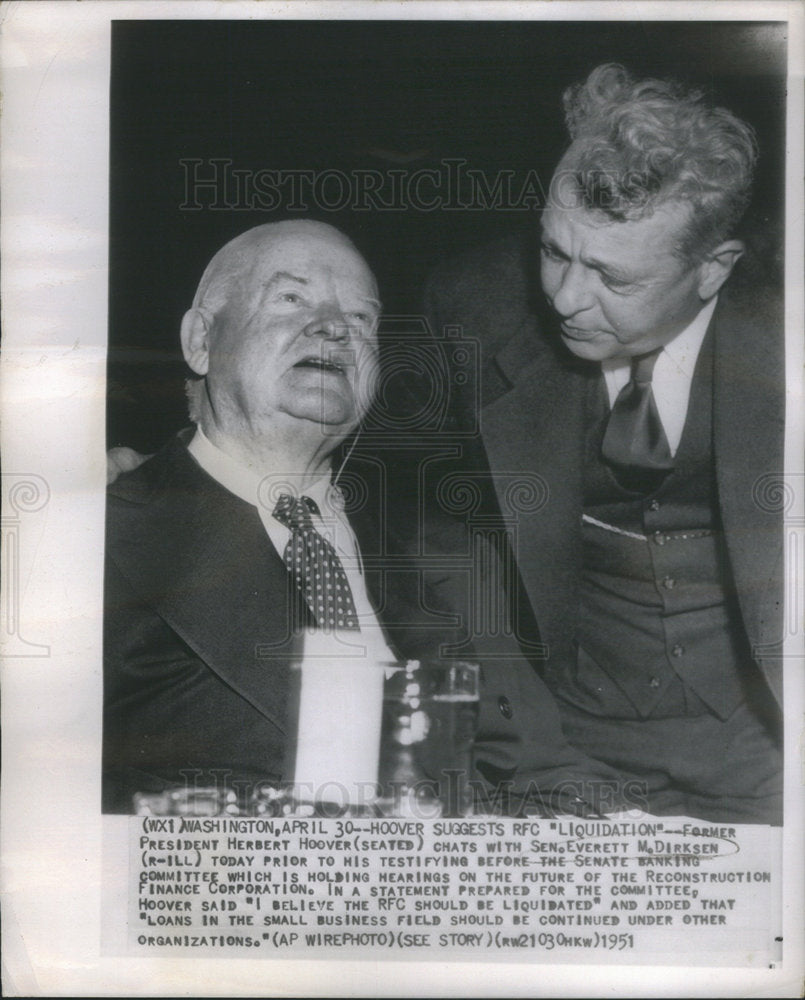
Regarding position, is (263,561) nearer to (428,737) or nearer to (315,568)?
(315,568)

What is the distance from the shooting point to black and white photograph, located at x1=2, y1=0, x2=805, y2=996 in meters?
1.27

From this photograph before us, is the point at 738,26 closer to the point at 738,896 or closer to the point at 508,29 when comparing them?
the point at 508,29

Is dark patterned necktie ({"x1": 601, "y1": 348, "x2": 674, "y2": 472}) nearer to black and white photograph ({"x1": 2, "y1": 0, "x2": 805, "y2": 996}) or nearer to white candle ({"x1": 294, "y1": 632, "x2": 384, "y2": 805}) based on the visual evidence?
black and white photograph ({"x1": 2, "y1": 0, "x2": 805, "y2": 996})

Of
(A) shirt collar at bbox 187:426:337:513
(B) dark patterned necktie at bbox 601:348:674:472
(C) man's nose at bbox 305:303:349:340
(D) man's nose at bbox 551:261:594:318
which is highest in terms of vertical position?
(D) man's nose at bbox 551:261:594:318

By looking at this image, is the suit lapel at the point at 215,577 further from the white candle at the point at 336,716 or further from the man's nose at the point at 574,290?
the man's nose at the point at 574,290

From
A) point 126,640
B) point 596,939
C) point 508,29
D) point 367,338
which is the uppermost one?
point 508,29

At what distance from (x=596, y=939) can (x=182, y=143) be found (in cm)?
117

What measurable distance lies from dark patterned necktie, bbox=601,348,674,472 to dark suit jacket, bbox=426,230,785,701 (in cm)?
5

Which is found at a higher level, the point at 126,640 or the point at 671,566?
the point at 671,566

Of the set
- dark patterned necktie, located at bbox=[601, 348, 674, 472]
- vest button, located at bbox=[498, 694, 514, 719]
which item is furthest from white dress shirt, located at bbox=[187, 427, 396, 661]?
dark patterned necktie, located at bbox=[601, 348, 674, 472]

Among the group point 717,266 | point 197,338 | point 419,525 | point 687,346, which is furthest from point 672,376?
point 197,338

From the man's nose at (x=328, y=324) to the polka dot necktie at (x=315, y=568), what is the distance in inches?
8.3

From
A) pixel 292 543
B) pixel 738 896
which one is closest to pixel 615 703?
pixel 738 896

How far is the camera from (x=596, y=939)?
4.20 ft
